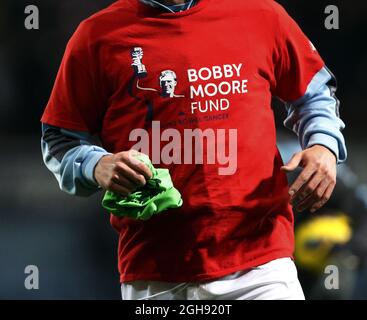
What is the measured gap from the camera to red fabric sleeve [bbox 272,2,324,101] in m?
2.24

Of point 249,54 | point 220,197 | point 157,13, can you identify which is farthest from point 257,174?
point 157,13

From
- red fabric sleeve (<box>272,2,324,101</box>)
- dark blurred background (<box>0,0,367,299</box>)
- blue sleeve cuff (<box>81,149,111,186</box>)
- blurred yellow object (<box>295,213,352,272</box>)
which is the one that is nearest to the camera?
blue sleeve cuff (<box>81,149,111,186</box>)

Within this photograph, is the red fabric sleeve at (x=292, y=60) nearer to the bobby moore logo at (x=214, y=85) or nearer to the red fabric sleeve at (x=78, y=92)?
the bobby moore logo at (x=214, y=85)

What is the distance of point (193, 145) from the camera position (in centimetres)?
215

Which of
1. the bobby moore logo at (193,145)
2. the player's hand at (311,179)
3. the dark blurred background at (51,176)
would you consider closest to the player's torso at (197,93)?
the bobby moore logo at (193,145)

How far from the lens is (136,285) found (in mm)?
2207

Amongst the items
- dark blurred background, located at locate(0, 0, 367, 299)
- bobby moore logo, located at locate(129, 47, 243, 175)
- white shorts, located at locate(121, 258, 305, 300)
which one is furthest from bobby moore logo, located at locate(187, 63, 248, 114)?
dark blurred background, located at locate(0, 0, 367, 299)

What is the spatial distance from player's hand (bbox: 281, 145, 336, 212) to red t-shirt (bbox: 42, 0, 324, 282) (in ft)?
0.32

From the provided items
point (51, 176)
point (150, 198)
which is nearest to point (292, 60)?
point (150, 198)

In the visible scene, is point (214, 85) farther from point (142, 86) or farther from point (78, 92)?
point (78, 92)

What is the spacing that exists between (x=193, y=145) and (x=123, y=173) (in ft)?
0.66

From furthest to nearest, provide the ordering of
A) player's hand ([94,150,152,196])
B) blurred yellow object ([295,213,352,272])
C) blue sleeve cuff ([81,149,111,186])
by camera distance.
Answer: blurred yellow object ([295,213,352,272]), blue sleeve cuff ([81,149,111,186]), player's hand ([94,150,152,196])

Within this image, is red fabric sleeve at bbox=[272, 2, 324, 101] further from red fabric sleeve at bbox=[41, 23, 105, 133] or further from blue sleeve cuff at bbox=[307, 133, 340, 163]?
red fabric sleeve at bbox=[41, 23, 105, 133]
